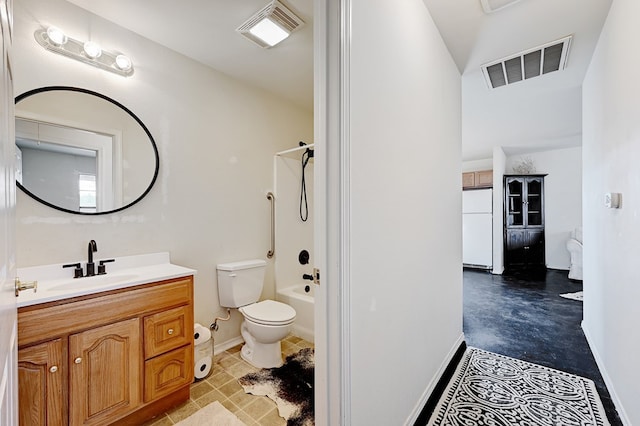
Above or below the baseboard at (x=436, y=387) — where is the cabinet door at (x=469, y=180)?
above

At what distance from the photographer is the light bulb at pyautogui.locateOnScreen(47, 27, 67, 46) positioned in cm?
157

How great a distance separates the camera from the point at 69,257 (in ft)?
5.51

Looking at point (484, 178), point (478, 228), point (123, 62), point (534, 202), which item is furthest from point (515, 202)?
point (123, 62)

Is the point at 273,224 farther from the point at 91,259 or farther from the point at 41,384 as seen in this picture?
the point at 41,384

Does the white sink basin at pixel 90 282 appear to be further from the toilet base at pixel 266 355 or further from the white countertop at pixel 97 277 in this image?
the toilet base at pixel 266 355

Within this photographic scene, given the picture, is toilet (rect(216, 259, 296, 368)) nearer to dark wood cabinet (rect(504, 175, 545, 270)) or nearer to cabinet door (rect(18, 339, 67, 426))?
cabinet door (rect(18, 339, 67, 426))

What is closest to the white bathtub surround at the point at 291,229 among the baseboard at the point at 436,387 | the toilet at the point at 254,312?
the toilet at the point at 254,312

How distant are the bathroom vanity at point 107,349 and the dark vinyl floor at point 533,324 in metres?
2.47

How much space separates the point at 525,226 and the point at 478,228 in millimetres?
863

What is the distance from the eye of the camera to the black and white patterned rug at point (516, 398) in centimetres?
161

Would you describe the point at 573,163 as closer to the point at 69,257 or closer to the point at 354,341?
the point at 354,341

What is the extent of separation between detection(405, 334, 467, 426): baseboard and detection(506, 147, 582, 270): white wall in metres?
4.95

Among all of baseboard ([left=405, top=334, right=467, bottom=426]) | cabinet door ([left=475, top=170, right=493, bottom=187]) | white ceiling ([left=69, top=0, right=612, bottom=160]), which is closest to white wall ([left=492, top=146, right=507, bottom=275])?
cabinet door ([left=475, top=170, right=493, bottom=187])

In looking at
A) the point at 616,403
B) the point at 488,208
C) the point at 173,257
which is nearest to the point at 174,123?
the point at 173,257
